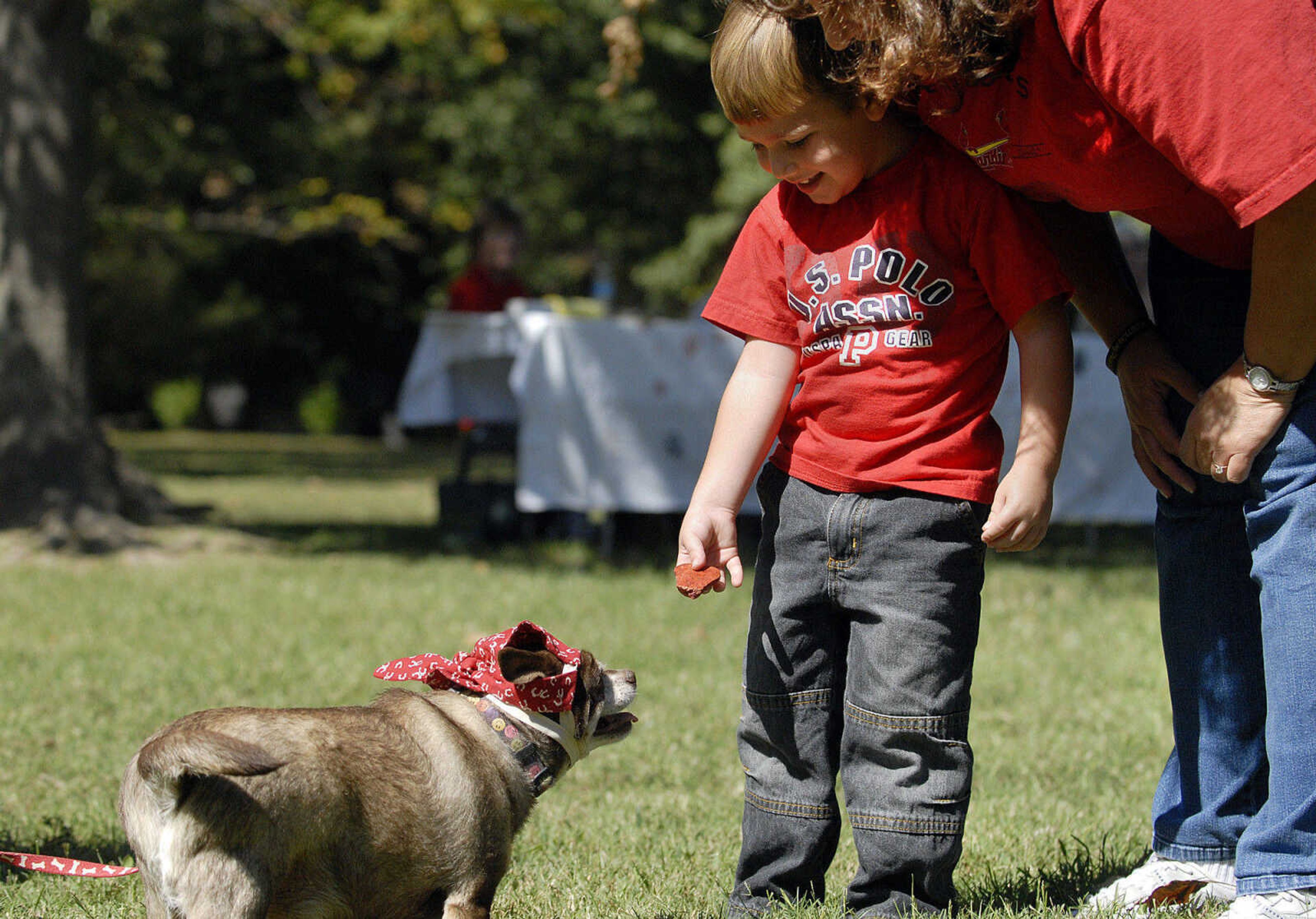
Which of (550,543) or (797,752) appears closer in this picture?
(797,752)

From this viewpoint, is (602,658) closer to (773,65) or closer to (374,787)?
(374,787)

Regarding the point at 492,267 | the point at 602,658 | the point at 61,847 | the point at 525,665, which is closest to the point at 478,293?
the point at 492,267

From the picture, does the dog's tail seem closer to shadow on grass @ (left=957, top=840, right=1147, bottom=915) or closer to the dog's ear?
the dog's ear

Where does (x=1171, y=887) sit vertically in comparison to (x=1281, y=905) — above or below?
below

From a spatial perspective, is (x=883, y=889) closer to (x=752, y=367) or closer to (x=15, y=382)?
(x=752, y=367)

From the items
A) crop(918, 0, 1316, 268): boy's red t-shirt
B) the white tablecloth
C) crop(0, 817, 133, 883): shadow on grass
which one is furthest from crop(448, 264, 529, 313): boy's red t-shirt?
crop(918, 0, 1316, 268): boy's red t-shirt

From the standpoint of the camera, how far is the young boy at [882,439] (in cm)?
247

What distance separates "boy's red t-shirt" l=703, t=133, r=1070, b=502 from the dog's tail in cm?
113

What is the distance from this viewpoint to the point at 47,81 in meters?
9.05

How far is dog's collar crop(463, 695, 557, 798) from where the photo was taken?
2.63 meters

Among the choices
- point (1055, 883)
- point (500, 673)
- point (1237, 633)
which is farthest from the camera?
point (1055, 883)

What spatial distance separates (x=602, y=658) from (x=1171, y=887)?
308 cm

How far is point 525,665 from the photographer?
2523 mm

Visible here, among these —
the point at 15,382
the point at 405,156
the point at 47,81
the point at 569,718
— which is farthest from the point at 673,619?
the point at 405,156
